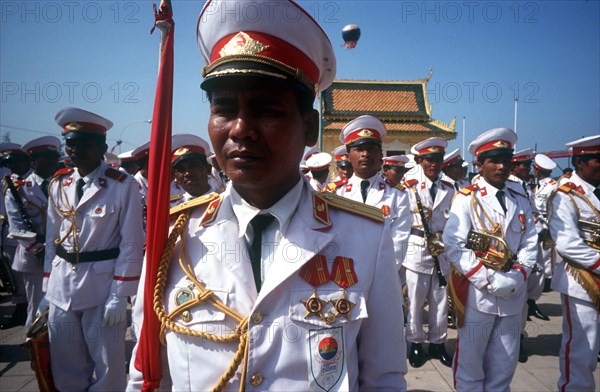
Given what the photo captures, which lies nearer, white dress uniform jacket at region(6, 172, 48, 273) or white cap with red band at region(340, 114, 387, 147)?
white cap with red band at region(340, 114, 387, 147)

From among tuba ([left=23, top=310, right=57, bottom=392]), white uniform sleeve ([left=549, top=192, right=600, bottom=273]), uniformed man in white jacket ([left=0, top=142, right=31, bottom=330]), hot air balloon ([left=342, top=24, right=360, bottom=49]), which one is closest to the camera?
tuba ([left=23, top=310, right=57, bottom=392])

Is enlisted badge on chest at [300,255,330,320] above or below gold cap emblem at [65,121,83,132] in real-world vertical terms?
below

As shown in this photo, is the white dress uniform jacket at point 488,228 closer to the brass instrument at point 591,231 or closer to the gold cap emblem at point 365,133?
the brass instrument at point 591,231

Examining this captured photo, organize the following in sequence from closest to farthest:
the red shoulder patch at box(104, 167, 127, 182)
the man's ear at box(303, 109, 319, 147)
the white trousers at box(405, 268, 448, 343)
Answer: the man's ear at box(303, 109, 319, 147)
the red shoulder patch at box(104, 167, 127, 182)
the white trousers at box(405, 268, 448, 343)

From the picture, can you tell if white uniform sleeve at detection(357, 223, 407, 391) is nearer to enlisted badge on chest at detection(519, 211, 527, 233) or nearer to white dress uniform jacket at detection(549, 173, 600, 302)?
enlisted badge on chest at detection(519, 211, 527, 233)

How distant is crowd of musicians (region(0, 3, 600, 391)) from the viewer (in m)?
1.21

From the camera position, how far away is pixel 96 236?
3275mm

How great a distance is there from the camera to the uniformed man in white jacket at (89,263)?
3.16 metres

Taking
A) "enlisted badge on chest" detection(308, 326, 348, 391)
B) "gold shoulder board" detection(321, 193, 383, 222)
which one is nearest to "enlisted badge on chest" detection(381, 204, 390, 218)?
"gold shoulder board" detection(321, 193, 383, 222)

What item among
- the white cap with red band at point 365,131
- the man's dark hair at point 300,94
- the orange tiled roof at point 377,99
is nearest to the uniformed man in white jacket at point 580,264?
the white cap with red band at point 365,131

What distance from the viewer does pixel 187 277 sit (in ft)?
4.31

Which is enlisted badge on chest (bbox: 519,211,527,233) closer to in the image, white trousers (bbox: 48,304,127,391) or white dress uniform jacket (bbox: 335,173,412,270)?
white dress uniform jacket (bbox: 335,173,412,270)

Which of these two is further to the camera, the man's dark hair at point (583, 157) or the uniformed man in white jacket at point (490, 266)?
the man's dark hair at point (583, 157)

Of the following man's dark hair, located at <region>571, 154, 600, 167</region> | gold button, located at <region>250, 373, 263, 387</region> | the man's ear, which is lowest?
gold button, located at <region>250, 373, 263, 387</region>
